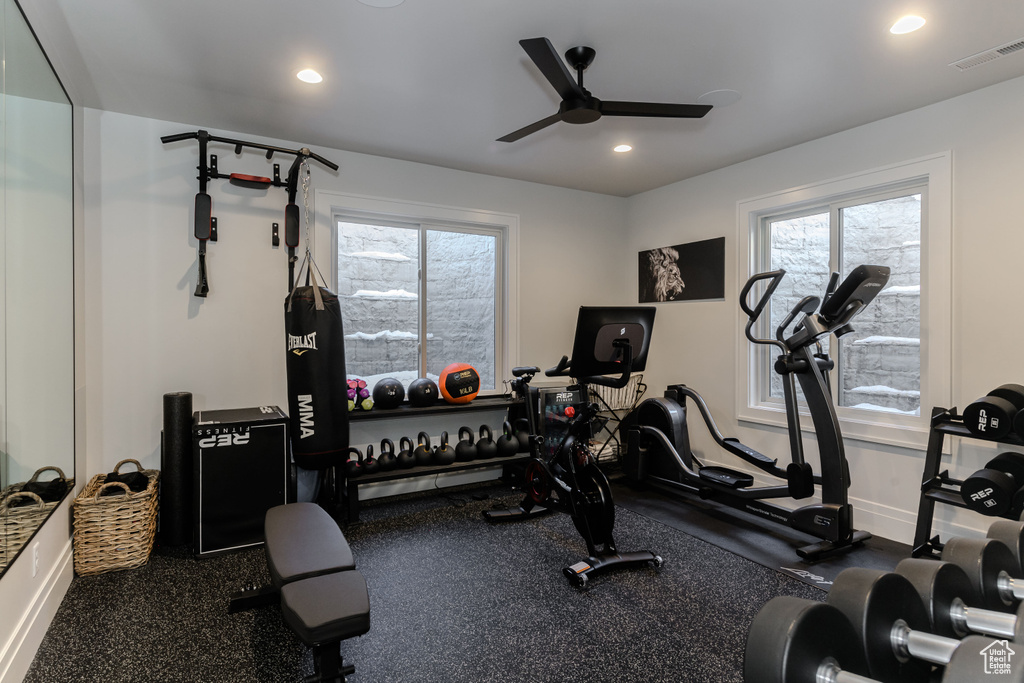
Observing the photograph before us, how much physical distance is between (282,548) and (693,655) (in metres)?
1.67

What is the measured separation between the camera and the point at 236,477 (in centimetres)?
311

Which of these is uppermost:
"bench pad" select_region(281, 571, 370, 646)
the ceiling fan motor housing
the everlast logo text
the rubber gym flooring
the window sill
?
the ceiling fan motor housing

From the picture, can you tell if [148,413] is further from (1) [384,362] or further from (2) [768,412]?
(2) [768,412]

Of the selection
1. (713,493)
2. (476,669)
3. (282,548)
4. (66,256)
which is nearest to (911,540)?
(713,493)

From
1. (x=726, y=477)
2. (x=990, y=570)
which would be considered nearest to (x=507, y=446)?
(x=726, y=477)

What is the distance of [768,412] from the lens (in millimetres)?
4129

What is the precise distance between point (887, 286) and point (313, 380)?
3.73 m

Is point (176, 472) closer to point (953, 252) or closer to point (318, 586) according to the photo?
point (318, 586)

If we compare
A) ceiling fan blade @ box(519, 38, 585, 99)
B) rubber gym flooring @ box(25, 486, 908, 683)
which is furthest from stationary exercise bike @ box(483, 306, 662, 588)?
ceiling fan blade @ box(519, 38, 585, 99)

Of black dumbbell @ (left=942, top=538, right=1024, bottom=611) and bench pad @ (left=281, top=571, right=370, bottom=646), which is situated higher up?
black dumbbell @ (left=942, top=538, right=1024, bottom=611)

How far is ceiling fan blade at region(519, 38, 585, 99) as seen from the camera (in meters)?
2.03

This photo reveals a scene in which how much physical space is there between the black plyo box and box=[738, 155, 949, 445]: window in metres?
3.48

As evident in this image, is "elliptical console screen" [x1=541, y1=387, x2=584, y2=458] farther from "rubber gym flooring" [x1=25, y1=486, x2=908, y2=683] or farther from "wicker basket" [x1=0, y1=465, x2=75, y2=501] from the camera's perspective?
"wicker basket" [x1=0, y1=465, x2=75, y2=501]

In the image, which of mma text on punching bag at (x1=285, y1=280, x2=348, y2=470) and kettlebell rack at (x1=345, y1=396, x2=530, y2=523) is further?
kettlebell rack at (x1=345, y1=396, x2=530, y2=523)
